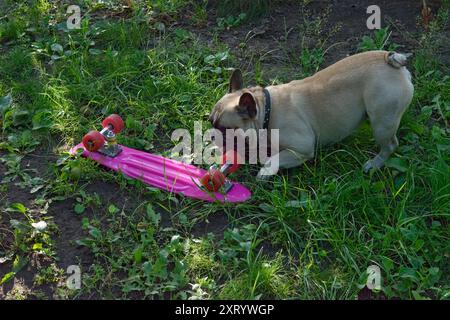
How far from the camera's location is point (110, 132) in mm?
4902

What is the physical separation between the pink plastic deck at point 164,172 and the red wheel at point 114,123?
17cm

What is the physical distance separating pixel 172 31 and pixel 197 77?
991 millimetres

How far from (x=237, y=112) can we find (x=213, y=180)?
0.55 m

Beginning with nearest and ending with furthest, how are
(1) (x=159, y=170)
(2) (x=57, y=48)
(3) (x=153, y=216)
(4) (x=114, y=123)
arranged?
(3) (x=153, y=216), (1) (x=159, y=170), (4) (x=114, y=123), (2) (x=57, y=48)

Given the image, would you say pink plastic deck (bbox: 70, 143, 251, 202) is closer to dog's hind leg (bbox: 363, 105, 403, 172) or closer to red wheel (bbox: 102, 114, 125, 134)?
red wheel (bbox: 102, 114, 125, 134)

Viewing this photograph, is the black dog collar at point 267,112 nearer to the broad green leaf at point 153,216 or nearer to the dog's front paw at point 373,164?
the dog's front paw at point 373,164

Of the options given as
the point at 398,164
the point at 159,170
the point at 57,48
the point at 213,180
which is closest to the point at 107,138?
the point at 159,170

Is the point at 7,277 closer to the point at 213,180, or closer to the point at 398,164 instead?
the point at 213,180

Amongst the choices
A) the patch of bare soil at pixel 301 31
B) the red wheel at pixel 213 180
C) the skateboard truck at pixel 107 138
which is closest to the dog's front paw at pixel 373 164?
the red wheel at pixel 213 180

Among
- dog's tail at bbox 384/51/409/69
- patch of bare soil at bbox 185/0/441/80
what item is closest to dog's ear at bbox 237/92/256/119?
dog's tail at bbox 384/51/409/69

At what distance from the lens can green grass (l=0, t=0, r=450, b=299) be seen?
12.9 feet

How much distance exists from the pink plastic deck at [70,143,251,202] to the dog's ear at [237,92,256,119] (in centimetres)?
54

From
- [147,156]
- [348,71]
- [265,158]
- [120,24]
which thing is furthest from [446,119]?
[120,24]

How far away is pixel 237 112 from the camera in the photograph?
15.0ft
